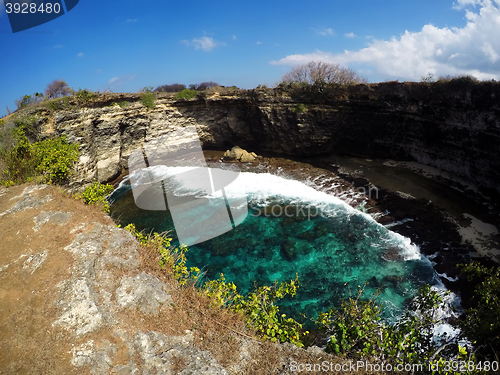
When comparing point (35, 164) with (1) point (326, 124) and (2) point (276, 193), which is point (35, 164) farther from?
(1) point (326, 124)

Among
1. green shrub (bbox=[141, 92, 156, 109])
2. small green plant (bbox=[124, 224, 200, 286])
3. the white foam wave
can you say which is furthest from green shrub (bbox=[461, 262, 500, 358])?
green shrub (bbox=[141, 92, 156, 109])

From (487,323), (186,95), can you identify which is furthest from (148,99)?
(487,323)

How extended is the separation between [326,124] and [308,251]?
15324 millimetres

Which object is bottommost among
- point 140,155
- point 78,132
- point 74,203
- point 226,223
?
point 226,223

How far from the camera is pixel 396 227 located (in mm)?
18125

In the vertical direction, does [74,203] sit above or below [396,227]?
above

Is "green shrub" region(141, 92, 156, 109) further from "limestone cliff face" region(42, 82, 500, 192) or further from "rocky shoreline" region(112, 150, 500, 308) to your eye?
"rocky shoreline" region(112, 150, 500, 308)

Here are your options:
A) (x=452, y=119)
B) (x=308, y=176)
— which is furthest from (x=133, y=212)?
(x=452, y=119)

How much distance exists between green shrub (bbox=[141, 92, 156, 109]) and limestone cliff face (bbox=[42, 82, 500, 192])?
0.47m

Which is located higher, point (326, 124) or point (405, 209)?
point (326, 124)

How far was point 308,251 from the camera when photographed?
16953mm

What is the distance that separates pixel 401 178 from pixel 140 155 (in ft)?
83.8

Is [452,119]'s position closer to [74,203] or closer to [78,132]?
[74,203]

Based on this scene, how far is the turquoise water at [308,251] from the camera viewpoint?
14.1 meters
